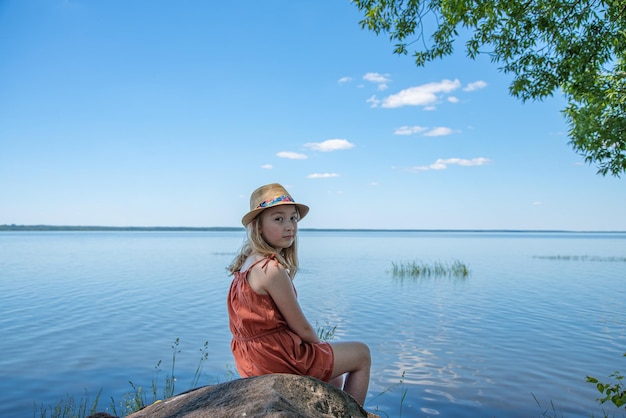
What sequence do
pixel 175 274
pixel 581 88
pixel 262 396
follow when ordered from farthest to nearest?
1. pixel 175 274
2. pixel 581 88
3. pixel 262 396

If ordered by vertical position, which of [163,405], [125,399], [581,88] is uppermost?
[581,88]

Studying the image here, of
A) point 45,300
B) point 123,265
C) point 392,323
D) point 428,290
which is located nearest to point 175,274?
point 123,265

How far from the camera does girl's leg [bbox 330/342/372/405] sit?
123 inches

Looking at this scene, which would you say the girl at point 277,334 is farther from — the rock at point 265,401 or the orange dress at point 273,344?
the rock at point 265,401

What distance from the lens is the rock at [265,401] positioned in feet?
7.50

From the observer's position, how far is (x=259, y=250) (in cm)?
326

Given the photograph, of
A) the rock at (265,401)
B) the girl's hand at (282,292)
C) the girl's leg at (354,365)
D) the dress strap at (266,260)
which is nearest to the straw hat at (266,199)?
the dress strap at (266,260)

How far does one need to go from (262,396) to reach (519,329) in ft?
32.6

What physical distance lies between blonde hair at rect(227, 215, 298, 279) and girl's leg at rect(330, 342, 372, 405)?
64cm

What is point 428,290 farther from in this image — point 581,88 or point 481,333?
point 581,88

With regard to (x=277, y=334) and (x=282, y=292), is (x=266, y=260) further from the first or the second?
(x=277, y=334)

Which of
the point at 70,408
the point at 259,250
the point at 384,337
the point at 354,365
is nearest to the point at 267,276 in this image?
the point at 259,250

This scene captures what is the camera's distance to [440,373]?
7.79 metres

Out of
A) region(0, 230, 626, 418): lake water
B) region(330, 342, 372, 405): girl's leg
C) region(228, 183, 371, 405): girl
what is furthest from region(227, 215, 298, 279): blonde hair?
region(0, 230, 626, 418): lake water
